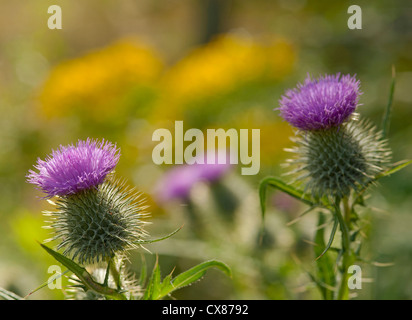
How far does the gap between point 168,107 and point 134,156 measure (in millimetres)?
727

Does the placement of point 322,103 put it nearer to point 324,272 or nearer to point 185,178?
point 324,272

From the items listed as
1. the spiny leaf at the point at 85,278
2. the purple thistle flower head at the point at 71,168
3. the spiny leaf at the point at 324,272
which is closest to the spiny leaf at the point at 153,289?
the spiny leaf at the point at 85,278

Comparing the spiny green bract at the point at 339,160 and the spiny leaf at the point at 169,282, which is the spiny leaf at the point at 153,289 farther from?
the spiny green bract at the point at 339,160

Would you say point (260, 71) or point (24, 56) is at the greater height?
point (24, 56)

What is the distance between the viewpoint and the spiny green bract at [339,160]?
2.59 m

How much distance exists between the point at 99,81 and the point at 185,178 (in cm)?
187

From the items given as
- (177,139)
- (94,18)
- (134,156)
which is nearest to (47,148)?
(134,156)

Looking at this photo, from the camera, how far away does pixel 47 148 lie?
6172 millimetres

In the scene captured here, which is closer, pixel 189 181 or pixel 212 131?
pixel 189 181

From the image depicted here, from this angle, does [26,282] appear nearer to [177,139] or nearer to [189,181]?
[189,181]

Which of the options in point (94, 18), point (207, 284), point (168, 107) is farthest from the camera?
point (94, 18)

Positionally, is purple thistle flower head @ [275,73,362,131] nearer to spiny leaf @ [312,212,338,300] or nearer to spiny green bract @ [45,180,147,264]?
spiny leaf @ [312,212,338,300]

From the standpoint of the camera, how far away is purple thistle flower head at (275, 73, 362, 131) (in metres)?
2.51

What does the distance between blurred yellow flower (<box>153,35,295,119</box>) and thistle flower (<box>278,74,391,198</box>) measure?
312 centimetres
